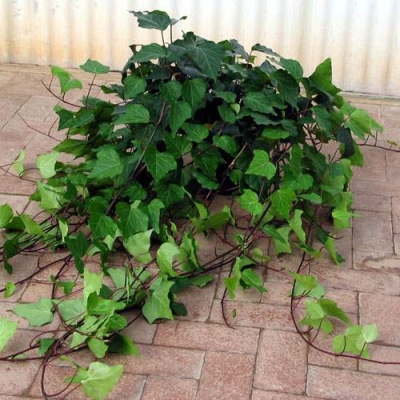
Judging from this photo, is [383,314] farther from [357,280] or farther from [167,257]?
[167,257]

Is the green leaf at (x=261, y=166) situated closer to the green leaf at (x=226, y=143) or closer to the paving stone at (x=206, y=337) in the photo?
the green leaf at (x=226, y=143)

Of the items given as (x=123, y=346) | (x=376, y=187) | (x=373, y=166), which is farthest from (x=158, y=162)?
(x=373, y=166)

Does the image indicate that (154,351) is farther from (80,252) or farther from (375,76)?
(375,76)

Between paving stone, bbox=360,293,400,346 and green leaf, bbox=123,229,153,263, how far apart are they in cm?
75

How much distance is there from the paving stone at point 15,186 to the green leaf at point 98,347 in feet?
3.78

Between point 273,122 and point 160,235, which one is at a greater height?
point 273,122

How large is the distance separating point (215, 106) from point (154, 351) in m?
1.08

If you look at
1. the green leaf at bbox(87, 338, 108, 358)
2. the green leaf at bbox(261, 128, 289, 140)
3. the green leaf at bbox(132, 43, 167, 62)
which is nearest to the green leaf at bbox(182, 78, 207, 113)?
the green leaf at bbox(132, 43, 167, 62)

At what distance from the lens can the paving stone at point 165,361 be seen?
2.88 metres

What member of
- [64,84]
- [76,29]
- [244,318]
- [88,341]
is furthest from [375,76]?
[88,341]

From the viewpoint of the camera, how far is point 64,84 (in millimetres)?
3670

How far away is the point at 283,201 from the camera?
339cm

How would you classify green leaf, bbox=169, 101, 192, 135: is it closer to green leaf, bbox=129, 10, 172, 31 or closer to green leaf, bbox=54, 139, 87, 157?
green leaf, bbox=129, 10, 172, 31

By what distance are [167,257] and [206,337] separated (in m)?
0.30
